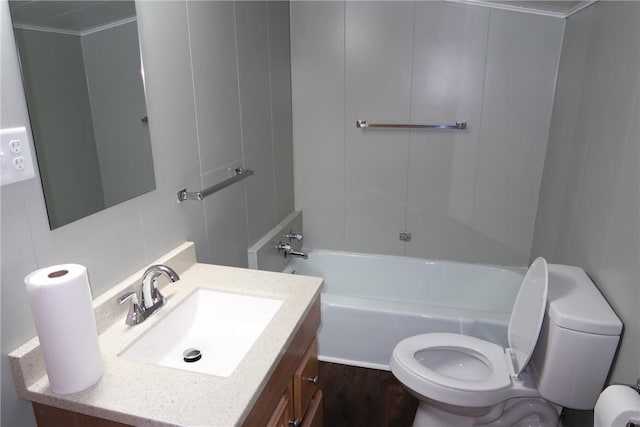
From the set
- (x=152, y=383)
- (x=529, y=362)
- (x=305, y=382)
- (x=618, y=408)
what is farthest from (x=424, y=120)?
(x=152, y=383)

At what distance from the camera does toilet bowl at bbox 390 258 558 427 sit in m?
1.60

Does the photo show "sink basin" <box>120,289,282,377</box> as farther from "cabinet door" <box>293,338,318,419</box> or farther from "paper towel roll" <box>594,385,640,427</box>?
"paper towel roll" <box>594,385,640,427</box>

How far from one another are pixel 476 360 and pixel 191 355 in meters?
1.24

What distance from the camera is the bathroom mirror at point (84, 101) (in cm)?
102

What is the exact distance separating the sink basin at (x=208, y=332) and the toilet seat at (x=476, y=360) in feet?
2.33

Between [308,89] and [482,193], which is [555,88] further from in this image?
[308,89]

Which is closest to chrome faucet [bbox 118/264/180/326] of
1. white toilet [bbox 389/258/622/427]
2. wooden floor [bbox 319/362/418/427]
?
white toilet [bbox 389/258/622/427]

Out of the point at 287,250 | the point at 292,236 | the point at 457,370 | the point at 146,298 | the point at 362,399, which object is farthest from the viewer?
the point at 292,236

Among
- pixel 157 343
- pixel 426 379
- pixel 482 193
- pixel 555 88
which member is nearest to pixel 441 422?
pixel 426 379

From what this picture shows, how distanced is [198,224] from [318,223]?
144 cm

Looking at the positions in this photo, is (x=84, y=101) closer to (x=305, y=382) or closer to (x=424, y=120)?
(x=305, y=382)

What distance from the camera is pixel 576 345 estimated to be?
1.43 metres

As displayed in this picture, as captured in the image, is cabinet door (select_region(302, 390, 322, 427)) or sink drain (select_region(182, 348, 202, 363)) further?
cabinet door (select_region(302, 390, 322, 427))

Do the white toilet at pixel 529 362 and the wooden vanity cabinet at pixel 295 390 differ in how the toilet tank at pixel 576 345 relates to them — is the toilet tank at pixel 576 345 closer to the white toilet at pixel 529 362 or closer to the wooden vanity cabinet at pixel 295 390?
the white toilet at pixel 529 362
